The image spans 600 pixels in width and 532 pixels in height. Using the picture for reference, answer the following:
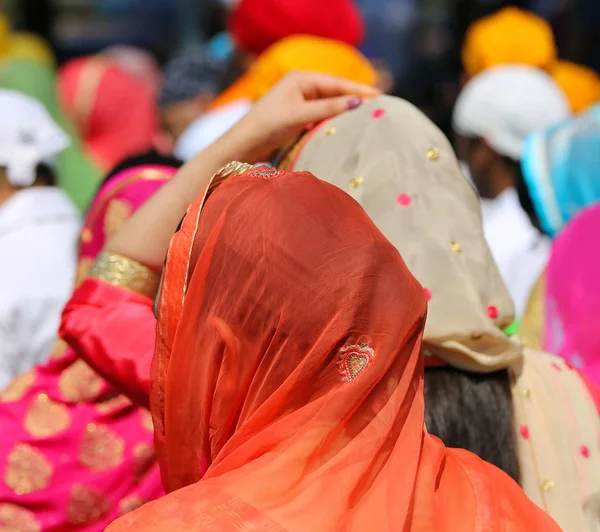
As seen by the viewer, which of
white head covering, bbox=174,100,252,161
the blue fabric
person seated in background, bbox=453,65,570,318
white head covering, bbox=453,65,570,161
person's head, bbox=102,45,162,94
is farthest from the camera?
person's head, bbox=102,45,162,94

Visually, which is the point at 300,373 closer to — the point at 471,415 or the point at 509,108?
the point at 471,415

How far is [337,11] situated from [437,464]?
2.61 metres

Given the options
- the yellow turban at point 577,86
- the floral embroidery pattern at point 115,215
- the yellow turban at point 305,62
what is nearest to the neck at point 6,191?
the floral embroidery pattern at point 115,215

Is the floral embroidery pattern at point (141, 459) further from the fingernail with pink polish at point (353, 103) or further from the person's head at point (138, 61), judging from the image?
the person's head at point (138, 61)

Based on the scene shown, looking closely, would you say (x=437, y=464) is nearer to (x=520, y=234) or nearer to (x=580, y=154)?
(x=580, y=154)

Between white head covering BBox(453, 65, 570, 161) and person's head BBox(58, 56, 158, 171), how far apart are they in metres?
1.69

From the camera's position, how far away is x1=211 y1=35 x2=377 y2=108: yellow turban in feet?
9.96

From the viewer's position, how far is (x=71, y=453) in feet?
4.80

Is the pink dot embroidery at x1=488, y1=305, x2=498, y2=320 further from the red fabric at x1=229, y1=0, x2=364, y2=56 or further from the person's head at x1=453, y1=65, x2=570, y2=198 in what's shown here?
the red fabric at x1=229, y1=0, x2=364, y2=56

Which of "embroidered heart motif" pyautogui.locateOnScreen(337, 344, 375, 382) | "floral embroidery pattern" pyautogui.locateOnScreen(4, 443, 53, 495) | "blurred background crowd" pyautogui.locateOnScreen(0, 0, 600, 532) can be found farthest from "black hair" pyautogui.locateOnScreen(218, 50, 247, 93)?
"embroidered heart motif" pyautogui.locateOnScreen(337, 344, 375, 382)

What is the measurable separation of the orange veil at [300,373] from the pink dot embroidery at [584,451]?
0.97ft

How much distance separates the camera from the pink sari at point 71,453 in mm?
1443

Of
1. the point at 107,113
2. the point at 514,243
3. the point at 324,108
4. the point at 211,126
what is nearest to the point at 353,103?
the point at 324,108

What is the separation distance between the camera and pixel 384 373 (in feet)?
3.31
